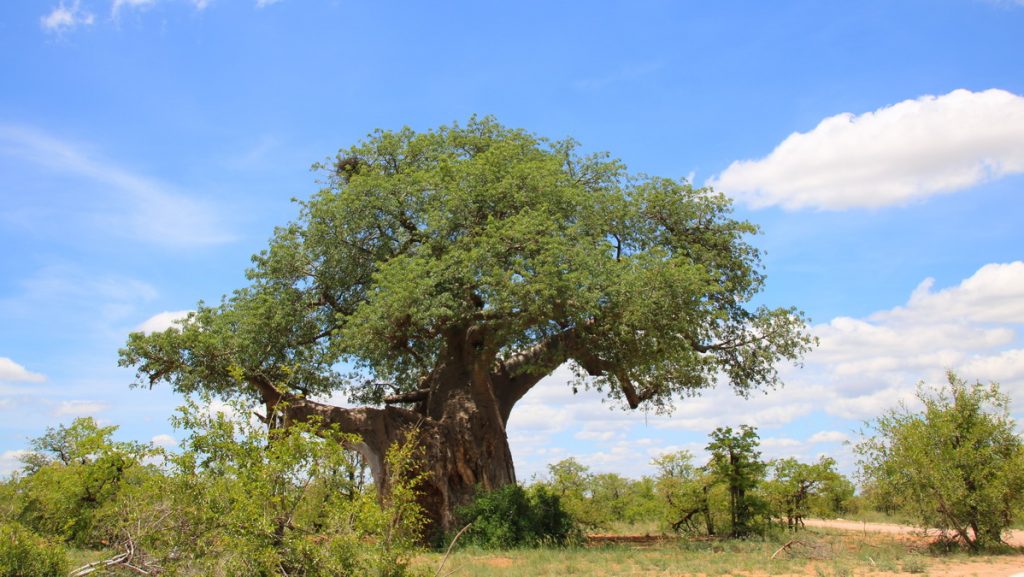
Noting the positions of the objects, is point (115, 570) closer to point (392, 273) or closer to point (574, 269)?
point (392, 273)

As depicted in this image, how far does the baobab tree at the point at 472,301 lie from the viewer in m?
13.9

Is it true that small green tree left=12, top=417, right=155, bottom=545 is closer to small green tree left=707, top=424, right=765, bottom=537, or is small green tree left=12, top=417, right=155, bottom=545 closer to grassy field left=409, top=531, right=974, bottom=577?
grassy field left=409, top=531, right=974, bottom=577

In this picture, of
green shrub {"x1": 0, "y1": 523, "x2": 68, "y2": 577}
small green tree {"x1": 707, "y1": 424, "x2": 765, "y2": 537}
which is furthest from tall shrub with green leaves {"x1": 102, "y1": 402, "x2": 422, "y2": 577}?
small green tree {"x1": 707, "y1": 424, "x2": 765, "y2": 537}

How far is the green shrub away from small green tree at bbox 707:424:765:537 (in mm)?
12888

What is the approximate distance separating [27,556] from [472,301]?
8489mm

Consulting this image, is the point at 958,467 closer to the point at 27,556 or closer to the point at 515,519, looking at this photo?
the point at 515,519

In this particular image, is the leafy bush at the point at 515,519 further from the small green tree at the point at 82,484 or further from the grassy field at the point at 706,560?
the small green tree at the point at 82,484

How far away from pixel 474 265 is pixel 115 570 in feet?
25.8

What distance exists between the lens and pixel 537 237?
14258mm

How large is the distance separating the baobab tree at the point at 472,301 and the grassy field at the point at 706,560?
2.89 metres

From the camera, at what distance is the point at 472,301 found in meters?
15.3

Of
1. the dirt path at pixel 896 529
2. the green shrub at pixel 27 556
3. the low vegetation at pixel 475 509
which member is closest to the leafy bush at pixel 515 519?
the low vegetation at pixel 475 509

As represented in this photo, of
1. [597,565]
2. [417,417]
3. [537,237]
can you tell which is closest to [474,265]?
[537,237]

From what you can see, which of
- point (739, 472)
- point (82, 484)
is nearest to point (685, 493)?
point (739, 472)
